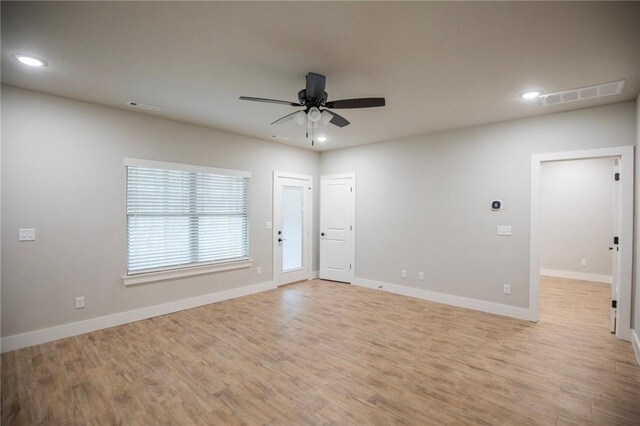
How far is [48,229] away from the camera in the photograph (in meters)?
3.33

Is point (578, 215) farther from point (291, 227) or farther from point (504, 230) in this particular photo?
point (291, 227)

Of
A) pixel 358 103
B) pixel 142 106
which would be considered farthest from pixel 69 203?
pixel 358 103

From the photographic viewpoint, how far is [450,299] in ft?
15.3

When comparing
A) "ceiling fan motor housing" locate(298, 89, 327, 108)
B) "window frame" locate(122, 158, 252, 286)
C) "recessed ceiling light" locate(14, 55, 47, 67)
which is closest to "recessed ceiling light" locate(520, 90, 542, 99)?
"ceiling fan motor housing" locate(298, 89, 327, 108)

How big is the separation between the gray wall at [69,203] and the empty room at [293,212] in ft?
0.08

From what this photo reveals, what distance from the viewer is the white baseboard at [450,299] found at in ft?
13.4

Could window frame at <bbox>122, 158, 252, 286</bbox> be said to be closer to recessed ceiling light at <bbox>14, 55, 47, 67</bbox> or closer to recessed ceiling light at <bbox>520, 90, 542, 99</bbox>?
recessed ceiling light at <bbox>14, 55, 47, 67</bbox>

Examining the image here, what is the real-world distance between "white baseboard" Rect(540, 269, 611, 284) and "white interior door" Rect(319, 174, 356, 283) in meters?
4.51

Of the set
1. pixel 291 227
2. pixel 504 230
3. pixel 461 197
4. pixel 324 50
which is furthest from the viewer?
pixel 291 227

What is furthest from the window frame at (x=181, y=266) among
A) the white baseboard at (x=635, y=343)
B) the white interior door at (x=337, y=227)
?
the white baseboard at (x=635, y=343)

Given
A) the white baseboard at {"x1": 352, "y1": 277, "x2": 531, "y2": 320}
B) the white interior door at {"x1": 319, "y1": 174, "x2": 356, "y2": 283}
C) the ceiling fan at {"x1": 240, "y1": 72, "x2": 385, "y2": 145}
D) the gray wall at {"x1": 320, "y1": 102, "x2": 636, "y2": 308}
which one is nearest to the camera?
the ceiling fan at {"x1": 240, "y1": 72, "x2": 385, "y2": 145}

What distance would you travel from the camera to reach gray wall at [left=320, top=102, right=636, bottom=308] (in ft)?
12.5

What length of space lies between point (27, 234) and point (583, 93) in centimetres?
615

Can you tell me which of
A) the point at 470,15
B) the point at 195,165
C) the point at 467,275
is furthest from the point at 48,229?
the point at 467,275
